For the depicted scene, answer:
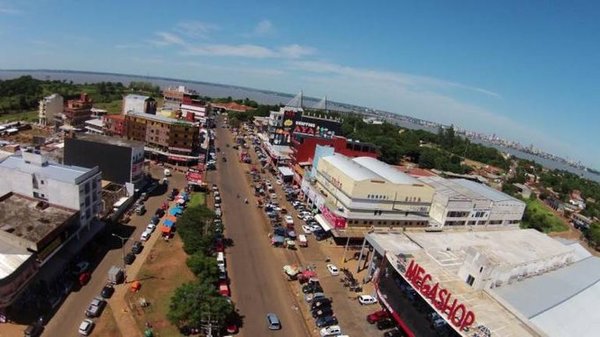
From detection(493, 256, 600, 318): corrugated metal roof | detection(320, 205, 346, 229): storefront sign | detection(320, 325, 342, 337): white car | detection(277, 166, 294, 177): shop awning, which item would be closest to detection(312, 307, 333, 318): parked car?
detection(320, 325, 342, 337): white car

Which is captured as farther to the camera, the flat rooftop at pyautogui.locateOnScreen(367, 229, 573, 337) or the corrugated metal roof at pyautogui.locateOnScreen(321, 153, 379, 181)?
the corrugated metal roof at pyautogui.locateOnScreen(321, 153, 379, 181)

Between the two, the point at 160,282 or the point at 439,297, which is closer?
the point at 439,297

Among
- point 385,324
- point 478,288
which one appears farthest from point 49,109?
point 478,288

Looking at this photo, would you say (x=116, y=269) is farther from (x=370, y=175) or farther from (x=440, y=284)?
(x=370, y=175)

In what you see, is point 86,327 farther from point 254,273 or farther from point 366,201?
point 366,201

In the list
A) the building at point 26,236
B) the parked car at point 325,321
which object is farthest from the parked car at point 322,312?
the building at point 26,236

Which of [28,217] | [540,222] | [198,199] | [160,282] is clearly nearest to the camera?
[28,217]

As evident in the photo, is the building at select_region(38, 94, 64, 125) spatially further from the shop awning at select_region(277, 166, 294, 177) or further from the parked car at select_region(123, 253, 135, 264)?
the parked car at select_region(123, 253, 135, 264)
